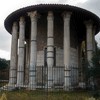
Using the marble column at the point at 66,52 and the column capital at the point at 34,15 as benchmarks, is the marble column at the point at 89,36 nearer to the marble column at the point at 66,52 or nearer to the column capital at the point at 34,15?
the marble column at the point at 66,52

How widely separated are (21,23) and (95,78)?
671 cm

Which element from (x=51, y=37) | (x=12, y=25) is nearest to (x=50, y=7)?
(x=51, y=37)

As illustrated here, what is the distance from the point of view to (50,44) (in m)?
17.4

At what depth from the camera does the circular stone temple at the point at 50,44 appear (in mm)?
17478

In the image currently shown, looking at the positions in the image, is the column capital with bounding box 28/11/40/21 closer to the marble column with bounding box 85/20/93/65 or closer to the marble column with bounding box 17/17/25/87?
the marble column with bounding box 17/17/25/87

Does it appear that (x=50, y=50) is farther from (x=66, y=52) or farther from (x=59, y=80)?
(x=59, y=80)

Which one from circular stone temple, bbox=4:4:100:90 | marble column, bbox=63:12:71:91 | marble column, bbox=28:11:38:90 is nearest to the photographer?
marble column, bbox=63:12:71:91

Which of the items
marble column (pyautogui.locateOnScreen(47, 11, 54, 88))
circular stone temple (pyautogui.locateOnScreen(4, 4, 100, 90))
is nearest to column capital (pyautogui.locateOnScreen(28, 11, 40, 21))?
circular stone temple (pyautogui.locateOnScreen(4, 4, 100, 90))

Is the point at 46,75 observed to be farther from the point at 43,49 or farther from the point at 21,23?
the point at 21,23

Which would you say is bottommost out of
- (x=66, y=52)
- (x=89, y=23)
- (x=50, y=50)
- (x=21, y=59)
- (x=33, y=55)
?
(x=21, y=59)

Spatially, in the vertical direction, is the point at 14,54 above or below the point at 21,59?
above

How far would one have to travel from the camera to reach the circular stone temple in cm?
1748

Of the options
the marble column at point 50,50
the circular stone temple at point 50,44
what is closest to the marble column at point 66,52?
the circular stone temple at point 50,44

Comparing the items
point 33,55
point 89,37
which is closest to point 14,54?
point 33,55
